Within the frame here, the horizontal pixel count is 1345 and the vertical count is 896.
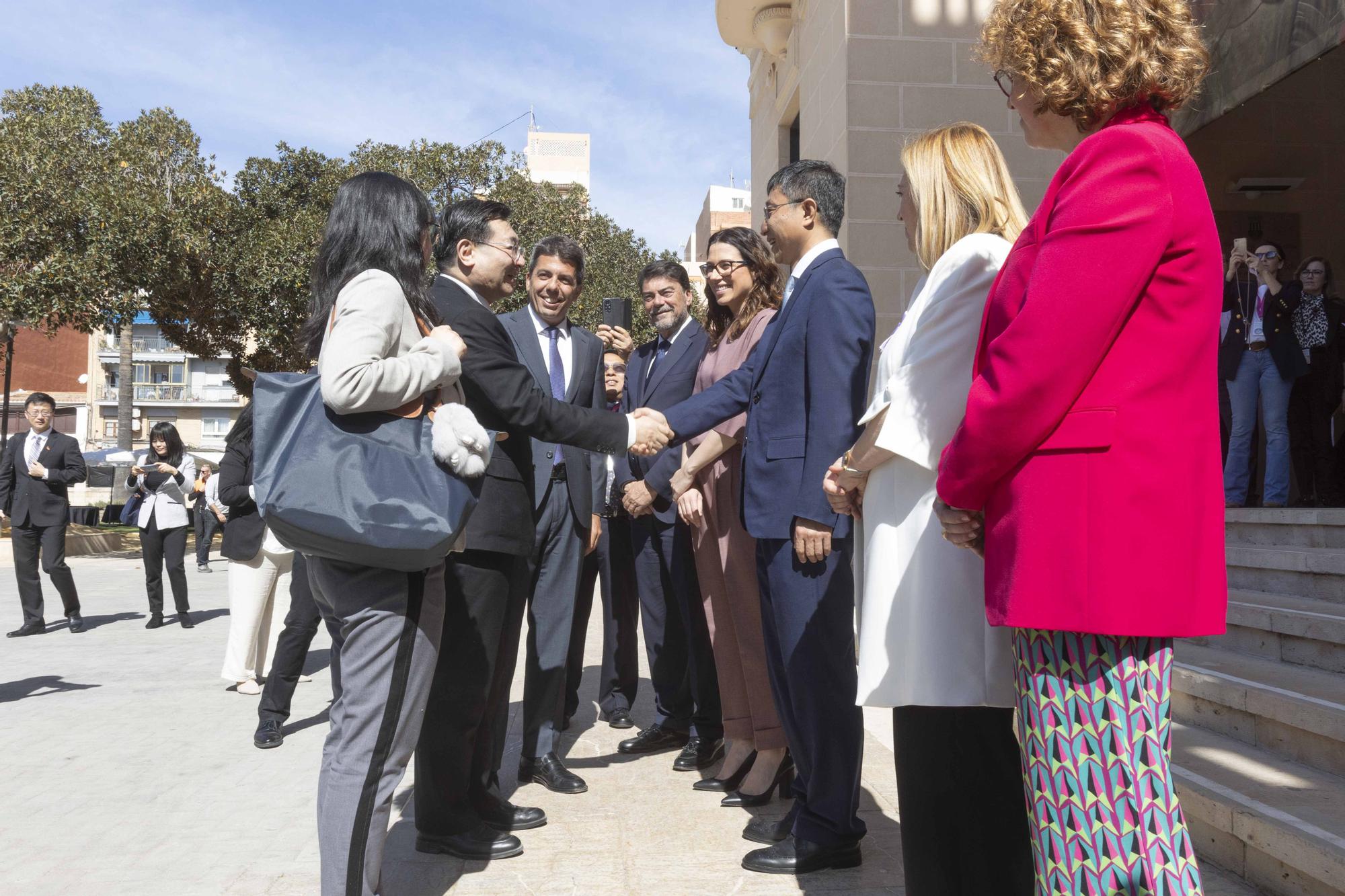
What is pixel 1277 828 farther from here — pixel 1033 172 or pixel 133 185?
pixel 133 185

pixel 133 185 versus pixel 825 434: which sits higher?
pixel 133 185

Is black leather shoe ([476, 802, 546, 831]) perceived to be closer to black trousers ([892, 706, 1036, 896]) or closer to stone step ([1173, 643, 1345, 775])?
black trousers ([892, 706, 1036, 896])

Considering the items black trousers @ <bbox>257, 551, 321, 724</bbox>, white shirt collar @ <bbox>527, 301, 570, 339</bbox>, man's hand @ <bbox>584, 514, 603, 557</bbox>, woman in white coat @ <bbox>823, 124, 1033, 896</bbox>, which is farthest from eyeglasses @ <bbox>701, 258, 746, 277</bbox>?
black trousers @ <bbox>257, 551, 321, 724</bbox>

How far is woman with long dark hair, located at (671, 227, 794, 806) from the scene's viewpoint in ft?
13.1

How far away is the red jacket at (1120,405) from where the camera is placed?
5.41ft

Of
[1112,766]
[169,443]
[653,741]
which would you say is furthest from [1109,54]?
[169,443]

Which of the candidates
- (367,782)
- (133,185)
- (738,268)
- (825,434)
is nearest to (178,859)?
(367,782)

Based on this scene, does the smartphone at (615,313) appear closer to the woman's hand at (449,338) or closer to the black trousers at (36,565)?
the woman's hand at (449,338)

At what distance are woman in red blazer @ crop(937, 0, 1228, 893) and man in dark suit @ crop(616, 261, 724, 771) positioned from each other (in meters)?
2.78

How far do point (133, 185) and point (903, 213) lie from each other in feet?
70.5

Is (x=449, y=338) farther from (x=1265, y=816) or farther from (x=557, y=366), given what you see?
(x=1265, y=816)

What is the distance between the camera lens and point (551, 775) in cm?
419

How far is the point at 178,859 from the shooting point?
3443mm

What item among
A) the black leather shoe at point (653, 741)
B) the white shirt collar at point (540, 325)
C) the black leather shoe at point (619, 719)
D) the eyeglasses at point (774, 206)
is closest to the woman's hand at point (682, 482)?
the white shirt collar at point (540, 325)
